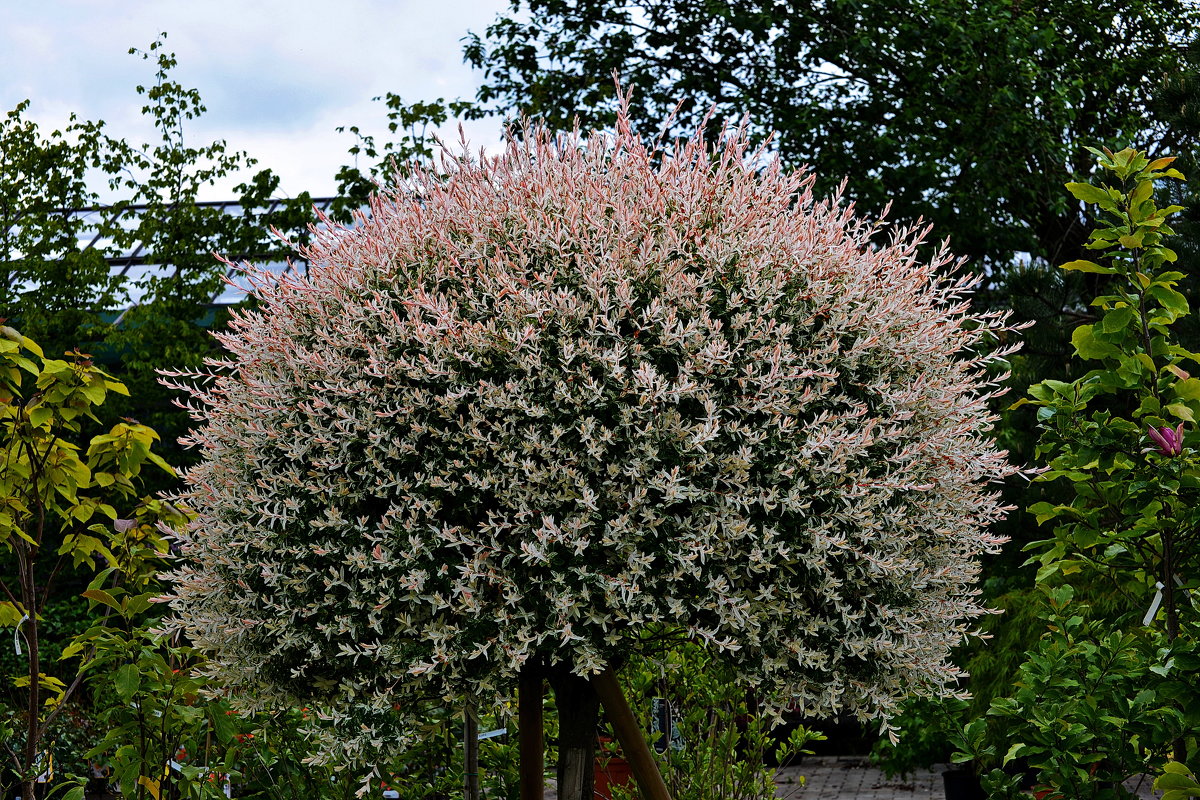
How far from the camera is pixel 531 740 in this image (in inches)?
152

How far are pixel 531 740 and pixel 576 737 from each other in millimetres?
189

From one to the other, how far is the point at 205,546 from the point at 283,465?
49cm

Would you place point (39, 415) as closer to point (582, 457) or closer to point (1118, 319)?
point (582, 457)

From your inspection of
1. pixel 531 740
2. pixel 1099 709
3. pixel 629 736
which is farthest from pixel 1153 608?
pixel 531 740

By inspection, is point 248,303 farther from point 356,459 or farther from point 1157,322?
point 1157,322

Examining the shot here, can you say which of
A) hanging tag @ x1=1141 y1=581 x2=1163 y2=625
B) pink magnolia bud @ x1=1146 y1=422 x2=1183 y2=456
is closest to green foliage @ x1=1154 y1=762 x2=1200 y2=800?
hanging tag @ x1=1141 y1=581 x2=1163 y2=625

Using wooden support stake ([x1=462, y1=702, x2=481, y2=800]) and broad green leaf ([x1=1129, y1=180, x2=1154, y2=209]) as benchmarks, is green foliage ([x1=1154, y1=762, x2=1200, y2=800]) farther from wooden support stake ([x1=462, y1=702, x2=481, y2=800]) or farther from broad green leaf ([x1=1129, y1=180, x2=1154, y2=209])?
wooden support stake ([x1=462, y1=702, x2=481, y2=800])

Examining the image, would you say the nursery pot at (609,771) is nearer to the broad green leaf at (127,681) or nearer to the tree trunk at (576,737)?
the tree trunk at (576,737)

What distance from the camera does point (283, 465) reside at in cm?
342

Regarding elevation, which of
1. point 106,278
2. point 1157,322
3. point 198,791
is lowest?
point 198,791

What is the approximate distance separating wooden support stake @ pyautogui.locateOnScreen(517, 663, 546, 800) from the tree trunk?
10cm

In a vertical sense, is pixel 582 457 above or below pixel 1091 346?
below

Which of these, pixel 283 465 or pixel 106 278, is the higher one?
pixel 106 278

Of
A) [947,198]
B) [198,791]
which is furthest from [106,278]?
[198,791]
